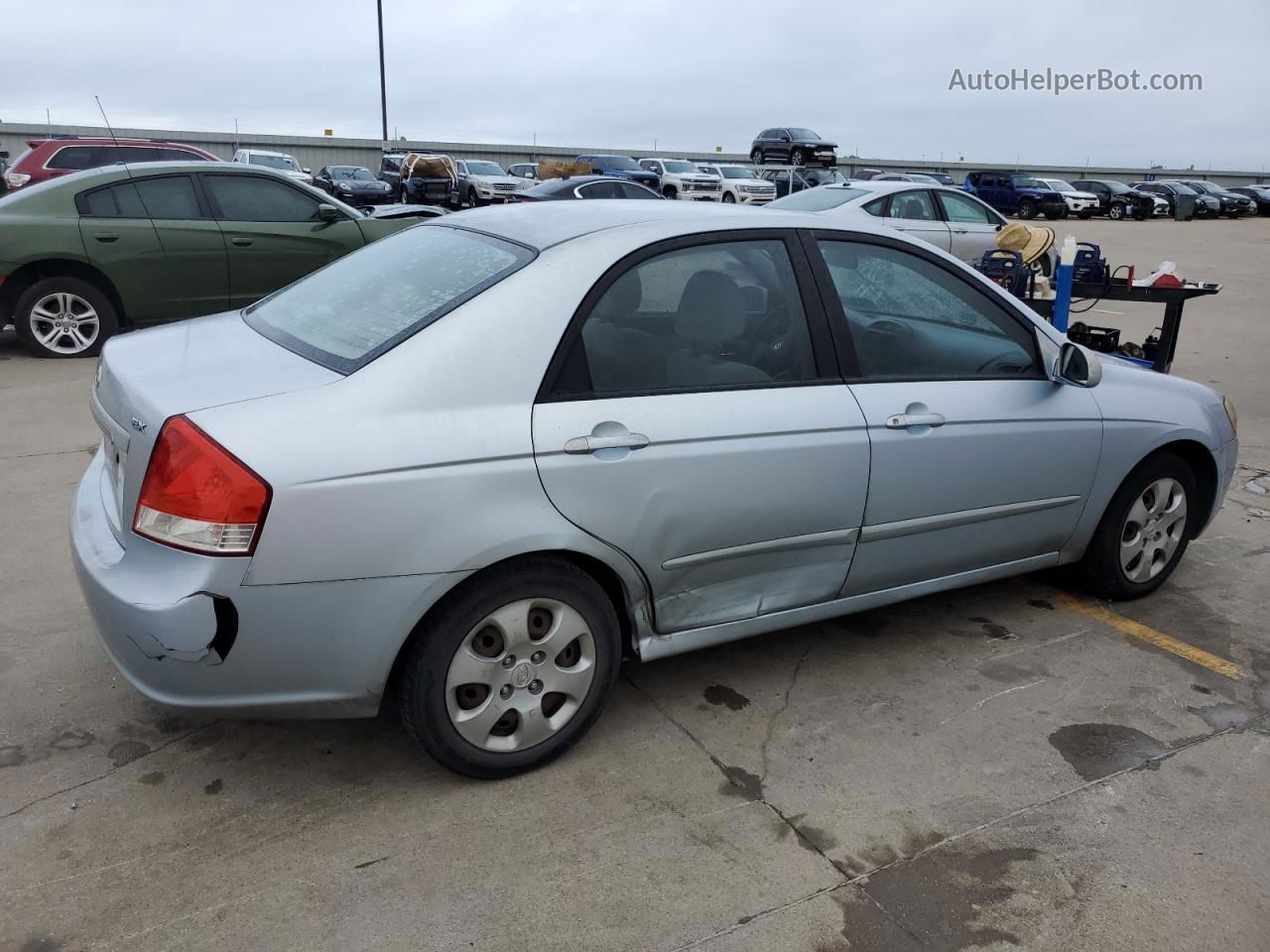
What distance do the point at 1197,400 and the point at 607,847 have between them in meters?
3.08

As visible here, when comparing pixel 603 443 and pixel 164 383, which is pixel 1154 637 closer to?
pixel 603 443

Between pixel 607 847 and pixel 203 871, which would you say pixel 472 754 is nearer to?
pixel 607 847

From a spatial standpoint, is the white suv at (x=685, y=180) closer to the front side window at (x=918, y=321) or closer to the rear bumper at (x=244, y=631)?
the front side window at (x=918, y=321)

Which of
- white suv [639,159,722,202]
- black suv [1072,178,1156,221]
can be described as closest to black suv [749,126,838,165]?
white suv [639,159,722,202]

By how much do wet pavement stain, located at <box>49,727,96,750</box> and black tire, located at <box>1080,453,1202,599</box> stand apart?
3619 millimetres

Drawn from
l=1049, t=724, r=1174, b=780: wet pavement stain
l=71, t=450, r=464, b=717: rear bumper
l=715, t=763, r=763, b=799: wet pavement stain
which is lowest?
l=1049, t=724, r=1174, b=780: wet pavement stain

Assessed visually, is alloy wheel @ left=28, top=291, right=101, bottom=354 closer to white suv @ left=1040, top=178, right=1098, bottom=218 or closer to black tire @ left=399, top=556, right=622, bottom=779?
black tire @ left=399, top=556, right=622, bottom=779

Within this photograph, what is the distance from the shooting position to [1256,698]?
3.56 m

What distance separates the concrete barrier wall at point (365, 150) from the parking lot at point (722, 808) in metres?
35.2

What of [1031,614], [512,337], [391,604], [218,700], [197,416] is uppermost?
[512,337]

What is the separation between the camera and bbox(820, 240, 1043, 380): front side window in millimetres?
3391

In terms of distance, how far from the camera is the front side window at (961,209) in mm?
13625

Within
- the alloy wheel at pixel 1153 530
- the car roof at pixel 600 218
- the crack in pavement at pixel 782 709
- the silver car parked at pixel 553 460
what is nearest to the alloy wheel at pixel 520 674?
the silver car parked at pixel 553 460

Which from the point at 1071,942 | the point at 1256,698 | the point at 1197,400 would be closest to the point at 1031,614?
the point at 1256,698
